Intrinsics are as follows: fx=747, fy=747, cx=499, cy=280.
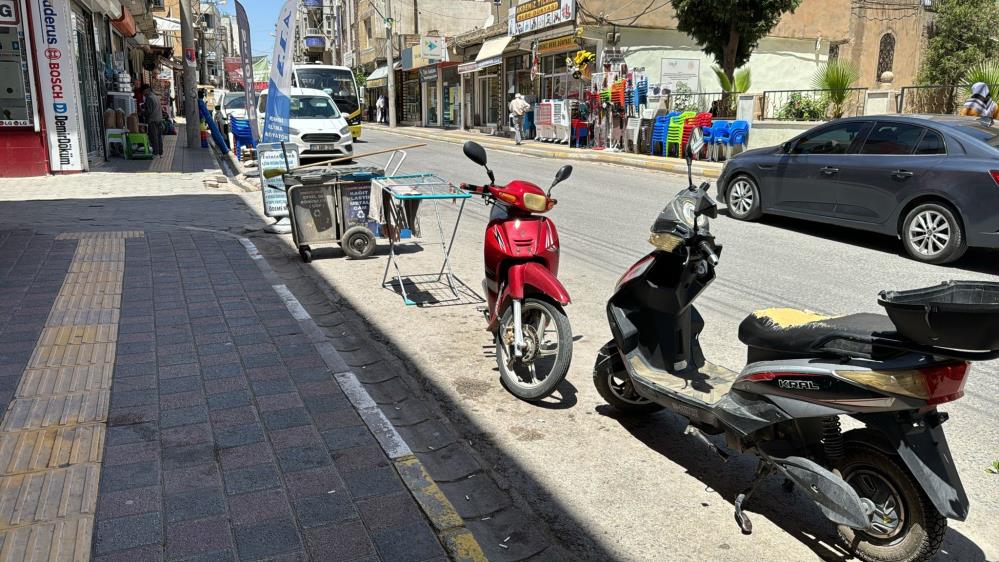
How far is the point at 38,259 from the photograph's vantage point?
24.7 ft

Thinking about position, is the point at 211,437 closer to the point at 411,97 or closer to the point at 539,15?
the point at 539,15

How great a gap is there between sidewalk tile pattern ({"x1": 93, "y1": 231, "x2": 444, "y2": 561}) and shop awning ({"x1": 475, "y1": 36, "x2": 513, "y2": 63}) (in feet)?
93.0

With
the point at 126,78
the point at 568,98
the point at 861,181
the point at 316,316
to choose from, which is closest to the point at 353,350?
the point at 316,316

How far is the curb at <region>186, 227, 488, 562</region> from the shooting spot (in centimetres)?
299

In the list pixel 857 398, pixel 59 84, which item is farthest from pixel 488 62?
pixel 857 398

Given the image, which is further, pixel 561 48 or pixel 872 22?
pixel 872 22

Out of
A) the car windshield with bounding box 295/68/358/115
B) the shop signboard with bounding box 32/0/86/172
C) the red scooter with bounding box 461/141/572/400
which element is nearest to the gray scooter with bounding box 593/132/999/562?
the red scooter with bounding box 461/141/572/400

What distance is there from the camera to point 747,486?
3.59 m

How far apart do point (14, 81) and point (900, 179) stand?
1534 centimetres

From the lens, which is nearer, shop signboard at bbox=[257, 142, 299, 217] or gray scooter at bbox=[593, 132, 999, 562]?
gray scooter at bbox=[593, 132, 999, 562]

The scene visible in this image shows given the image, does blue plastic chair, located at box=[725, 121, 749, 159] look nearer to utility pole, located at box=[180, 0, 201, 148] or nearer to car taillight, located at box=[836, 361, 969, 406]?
utility pole, located at box=[180, 0, 201, 148]

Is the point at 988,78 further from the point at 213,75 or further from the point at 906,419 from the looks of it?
the point at 213,75

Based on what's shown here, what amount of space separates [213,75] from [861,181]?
100m

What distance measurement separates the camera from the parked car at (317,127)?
17562 millimetres
